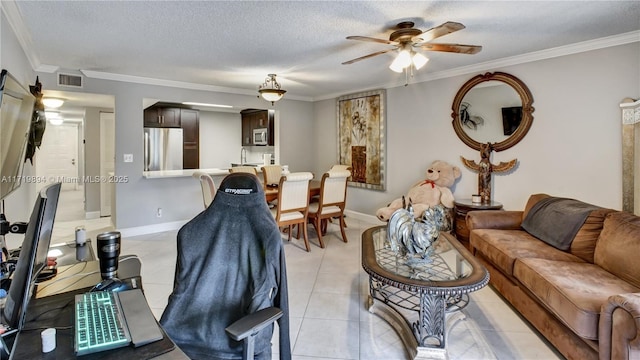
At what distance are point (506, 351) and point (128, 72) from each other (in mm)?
5258

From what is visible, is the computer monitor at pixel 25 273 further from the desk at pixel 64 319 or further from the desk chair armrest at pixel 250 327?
the desk chair armrest at pixel 250 327

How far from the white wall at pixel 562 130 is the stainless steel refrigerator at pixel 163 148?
504 centimetres

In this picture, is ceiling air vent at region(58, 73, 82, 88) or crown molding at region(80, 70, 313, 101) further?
crown molding at region(80, 70, 313, 101)

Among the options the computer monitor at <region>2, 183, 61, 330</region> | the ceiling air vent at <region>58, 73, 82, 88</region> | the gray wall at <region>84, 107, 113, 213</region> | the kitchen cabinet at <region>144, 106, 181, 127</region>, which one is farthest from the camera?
the kitchen cabinet at <region>144, 106, 181, 127</region>

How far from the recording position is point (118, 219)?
485 centimetres

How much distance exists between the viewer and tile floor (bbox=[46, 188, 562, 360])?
2.17m

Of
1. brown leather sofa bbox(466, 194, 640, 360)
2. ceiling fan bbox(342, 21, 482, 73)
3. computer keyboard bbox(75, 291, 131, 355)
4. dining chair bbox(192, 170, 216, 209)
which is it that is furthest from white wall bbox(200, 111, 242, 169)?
computer keyboard bbox(75, 291, 131, 355)

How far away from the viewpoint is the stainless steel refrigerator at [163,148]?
262 inches

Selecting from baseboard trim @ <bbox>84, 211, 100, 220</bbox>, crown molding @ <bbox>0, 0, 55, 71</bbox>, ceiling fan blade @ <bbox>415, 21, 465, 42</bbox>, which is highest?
crown molding @ <bbox>0, 0, 55, 71</bbox>

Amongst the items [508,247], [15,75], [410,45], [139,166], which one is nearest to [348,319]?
[508,247]

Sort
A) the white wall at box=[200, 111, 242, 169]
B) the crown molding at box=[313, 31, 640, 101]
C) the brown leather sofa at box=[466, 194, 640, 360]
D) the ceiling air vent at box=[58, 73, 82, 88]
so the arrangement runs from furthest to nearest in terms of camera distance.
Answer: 1. the white wall at box=[200, 111, 242, 169]
2. the ceiling air vent at box=[58, 73, 82, 88]
3. the crown molding at box=[313, 31, 640, 101]
4. the brown leather sofa at box=[466, 194, 640, 360]

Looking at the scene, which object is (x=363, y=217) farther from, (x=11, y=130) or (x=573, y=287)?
(x=11, y=130)

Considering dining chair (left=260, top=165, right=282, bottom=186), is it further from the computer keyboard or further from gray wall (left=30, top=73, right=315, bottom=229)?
the computer keyboard

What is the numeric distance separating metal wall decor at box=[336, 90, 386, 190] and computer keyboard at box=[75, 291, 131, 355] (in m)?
4.78
